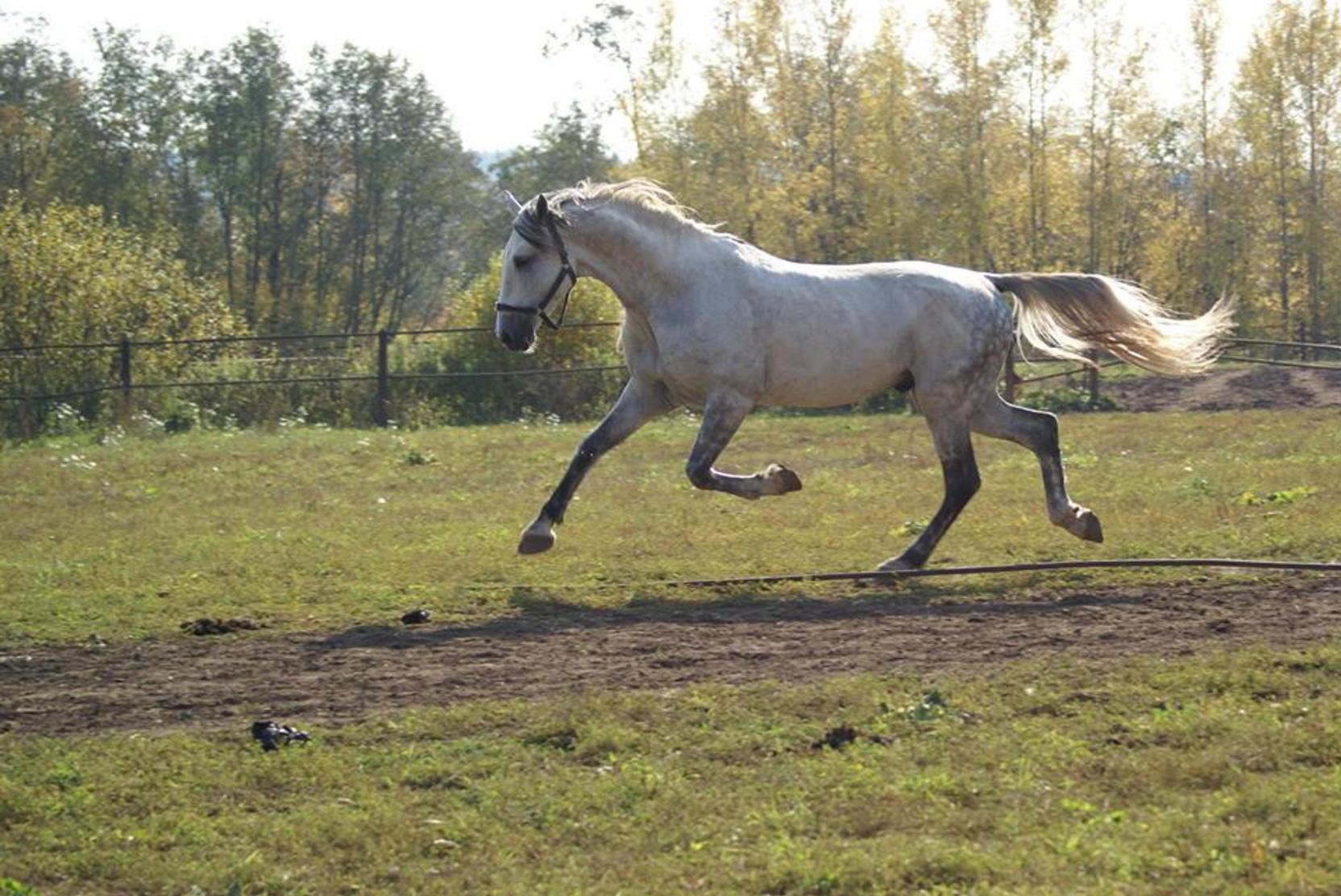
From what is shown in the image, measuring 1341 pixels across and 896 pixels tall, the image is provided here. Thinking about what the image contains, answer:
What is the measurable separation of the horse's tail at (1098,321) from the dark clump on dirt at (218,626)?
5044mm

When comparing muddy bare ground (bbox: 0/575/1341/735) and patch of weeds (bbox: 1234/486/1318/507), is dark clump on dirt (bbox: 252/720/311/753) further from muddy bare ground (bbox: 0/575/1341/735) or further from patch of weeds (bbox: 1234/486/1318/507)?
patch of weeds (bbox: 1234/486/1318/507)

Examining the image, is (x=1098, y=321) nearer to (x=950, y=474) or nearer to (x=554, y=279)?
(x=950, y=474)

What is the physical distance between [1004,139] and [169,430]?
16019 millimetres

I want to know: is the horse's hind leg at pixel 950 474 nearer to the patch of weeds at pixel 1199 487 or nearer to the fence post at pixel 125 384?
the patch of weeds at pixel 1199 487

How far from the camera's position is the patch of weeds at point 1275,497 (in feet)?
40.9

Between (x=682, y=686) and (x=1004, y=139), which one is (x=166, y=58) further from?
(x=682, y=686)

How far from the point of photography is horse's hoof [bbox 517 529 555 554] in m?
9.97

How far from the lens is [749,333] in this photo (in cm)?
995

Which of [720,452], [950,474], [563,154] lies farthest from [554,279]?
[563,154]

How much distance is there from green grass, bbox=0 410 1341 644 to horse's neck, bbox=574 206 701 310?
174 cm

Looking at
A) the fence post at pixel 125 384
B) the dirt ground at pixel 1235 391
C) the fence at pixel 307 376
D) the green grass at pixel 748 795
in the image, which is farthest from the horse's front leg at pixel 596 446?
the dirt ground at pixel 1235 391

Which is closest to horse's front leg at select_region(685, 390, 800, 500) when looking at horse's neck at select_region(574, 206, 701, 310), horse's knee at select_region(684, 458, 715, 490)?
horse's knee at select_region(684, 458, 715, 490)

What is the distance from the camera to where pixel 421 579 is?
1020 cm

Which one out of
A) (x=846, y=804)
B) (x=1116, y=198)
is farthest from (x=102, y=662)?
(x=1116, y=198)
